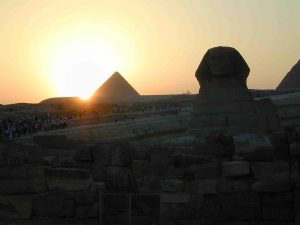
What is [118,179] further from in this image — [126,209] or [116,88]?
[116,88]

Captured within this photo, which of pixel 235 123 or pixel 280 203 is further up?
pixel 235 123

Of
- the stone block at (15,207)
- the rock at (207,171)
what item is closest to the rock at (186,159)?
the rock at (207,171)

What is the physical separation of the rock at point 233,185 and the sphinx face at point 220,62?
43.2 feet

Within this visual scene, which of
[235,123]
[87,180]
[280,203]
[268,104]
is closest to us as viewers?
[280,203]

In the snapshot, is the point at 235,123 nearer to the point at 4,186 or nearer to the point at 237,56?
the point at 237,56

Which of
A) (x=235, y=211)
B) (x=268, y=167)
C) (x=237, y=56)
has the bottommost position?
(x=235, y=211)

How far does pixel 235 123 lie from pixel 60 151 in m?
8.32

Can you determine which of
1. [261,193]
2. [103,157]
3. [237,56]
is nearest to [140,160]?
[103,157]

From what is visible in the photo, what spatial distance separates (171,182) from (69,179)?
1954mm

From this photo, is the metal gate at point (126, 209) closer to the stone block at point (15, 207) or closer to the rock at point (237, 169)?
the stone block at point (15, 207)

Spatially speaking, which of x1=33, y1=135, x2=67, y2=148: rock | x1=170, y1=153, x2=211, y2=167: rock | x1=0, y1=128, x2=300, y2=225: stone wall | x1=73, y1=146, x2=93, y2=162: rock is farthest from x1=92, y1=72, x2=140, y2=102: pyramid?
x1=170, y1=153, x2=211, y2=167: rock

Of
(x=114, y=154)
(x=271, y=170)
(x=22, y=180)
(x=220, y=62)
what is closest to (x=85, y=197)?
(x=114, y=154)

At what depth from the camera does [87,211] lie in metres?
8.44

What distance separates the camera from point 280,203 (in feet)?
24.0
